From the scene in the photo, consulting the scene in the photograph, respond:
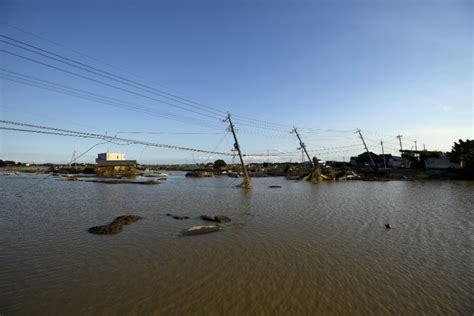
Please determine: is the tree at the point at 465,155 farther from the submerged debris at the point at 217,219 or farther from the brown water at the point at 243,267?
the submerged debris at the point at 217,219

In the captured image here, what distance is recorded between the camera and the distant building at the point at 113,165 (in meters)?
80.6

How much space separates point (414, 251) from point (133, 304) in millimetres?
10321

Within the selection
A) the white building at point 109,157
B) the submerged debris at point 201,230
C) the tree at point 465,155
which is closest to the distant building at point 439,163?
the tree at point 465,155

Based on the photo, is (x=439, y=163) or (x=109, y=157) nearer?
(x=439, y=163)

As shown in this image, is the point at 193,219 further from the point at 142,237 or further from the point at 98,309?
the point at 98,309

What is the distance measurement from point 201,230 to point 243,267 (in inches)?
188

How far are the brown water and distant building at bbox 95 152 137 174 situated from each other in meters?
67.4

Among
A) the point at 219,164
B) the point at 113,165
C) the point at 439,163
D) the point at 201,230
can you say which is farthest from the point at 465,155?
the point at 113,165

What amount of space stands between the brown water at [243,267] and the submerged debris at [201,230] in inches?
23.6

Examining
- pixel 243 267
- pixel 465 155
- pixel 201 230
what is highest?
pixel 465 155

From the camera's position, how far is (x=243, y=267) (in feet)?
30.6

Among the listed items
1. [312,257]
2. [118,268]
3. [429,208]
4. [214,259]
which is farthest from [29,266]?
[429,208]

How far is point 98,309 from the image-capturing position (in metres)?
6.56

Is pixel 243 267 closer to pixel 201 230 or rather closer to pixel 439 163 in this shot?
pixel 201 230
